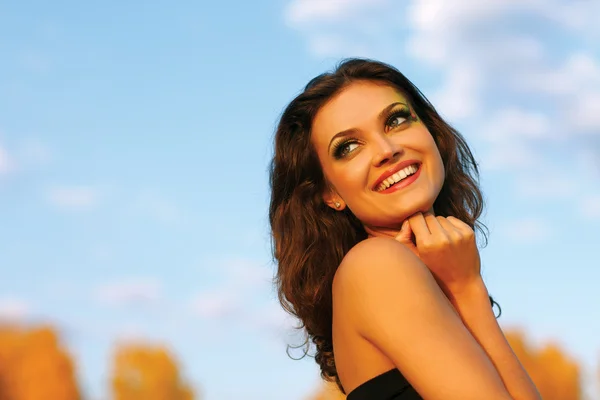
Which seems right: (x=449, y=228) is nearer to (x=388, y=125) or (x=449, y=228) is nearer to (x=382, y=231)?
(x=382, y=231)

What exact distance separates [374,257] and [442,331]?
0.45 m

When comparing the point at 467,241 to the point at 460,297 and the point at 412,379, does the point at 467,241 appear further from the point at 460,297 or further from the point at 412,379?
the point at 412,379

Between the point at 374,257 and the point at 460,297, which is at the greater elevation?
the point at 374,257

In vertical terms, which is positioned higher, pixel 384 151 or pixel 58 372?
pixel 384 151

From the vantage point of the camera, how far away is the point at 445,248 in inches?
145

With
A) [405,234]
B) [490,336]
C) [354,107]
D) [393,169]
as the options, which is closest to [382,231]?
[405,234]

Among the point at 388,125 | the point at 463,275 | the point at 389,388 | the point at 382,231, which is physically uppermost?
the point at 388,125

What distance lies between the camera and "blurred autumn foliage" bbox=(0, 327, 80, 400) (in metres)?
26.1

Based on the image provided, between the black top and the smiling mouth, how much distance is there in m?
0.89

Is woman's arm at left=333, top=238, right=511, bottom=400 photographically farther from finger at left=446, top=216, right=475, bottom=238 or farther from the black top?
finger at left=446, top=216, right=475, bottom=238

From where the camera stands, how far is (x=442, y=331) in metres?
Answer: 3.30

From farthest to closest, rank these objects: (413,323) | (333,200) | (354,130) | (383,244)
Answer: (333,200) → (354,130) → (383,244) → (413,323)

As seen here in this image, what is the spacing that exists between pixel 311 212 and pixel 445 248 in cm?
94

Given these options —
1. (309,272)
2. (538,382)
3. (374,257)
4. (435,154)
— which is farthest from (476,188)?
(538,382)
